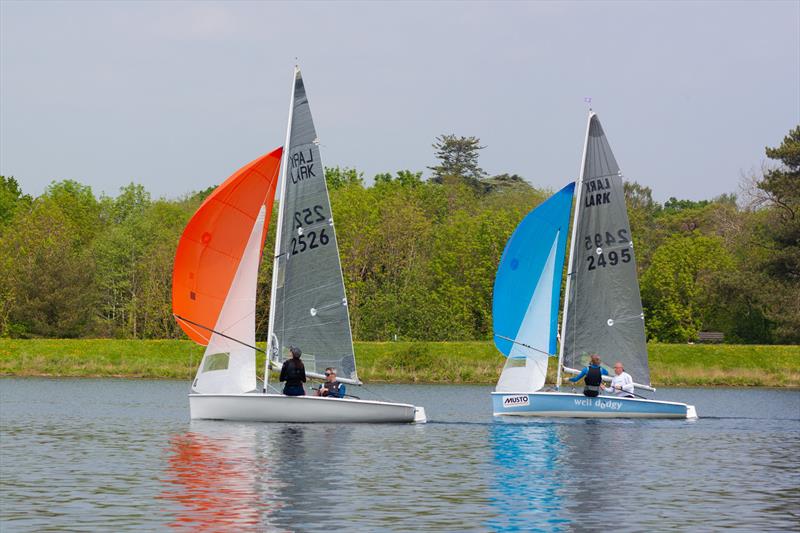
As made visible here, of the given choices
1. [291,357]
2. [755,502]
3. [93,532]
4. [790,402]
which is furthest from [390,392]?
[93,532]

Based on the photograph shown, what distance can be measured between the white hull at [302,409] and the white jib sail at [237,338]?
64 cm

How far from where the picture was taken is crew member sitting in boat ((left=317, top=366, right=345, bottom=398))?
37.5 metres

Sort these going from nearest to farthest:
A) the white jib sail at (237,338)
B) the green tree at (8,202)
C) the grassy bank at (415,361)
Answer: the white jib sail at (237,338)
the grassy bank at (415,361)
the green tree at (8,202)

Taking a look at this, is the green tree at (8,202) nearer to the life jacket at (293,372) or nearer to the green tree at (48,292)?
the green tree at (48,292)

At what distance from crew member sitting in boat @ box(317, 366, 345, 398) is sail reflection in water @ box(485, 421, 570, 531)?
445 centimetres

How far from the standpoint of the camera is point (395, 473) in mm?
26859

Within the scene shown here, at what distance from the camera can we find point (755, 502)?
23.5 m

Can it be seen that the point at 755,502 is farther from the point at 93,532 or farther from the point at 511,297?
the point at 511,297

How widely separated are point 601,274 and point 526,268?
250cm

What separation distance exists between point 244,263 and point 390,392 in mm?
22521

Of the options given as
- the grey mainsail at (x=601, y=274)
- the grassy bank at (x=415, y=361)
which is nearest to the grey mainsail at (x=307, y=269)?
the grey mainsail at (x=601, y=274)

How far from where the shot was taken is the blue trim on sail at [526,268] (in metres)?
42.4

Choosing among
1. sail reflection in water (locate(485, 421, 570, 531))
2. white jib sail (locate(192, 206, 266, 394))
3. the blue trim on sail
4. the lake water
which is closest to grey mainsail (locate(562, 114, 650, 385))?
the blue trim on sail

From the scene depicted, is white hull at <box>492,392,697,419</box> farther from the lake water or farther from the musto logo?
the lake water
